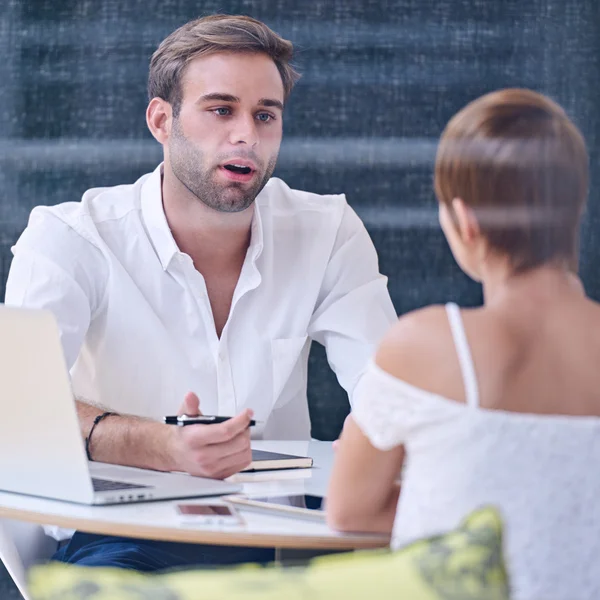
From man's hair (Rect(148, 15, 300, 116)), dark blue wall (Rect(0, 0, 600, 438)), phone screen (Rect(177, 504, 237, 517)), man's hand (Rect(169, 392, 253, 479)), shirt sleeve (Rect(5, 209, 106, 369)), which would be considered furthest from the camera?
dark blue wall (Rect(0, 0, 600, 438))

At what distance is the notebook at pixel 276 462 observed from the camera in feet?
5.26

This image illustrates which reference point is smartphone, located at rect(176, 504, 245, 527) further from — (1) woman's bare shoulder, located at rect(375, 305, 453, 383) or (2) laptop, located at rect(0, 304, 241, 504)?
(1) woman's bare shoulder, located at rect(375, 305, 453, 383)

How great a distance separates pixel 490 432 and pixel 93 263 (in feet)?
4.00

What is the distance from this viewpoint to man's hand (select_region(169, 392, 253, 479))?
1.47 metres


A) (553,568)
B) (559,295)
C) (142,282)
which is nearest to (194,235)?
(142,282)

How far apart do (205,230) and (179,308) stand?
0.61ft

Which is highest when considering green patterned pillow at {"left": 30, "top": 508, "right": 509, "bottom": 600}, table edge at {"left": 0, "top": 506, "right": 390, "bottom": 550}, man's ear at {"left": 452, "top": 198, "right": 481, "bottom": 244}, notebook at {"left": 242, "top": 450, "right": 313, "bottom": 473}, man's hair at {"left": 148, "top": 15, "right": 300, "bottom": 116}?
man's hair at {"left": 148, "top": 15, "right": 300, "bottom": 116}

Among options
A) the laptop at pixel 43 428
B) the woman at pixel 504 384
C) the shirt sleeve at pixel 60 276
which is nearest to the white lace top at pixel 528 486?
the woman at pixel 504 384

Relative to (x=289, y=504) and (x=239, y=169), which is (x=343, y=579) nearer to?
(x=289, y=504)

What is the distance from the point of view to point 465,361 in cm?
106

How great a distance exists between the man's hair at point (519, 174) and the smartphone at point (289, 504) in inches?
15.7

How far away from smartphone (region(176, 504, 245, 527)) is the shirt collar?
886 mm

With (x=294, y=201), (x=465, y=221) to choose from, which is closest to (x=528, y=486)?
(x=465, y=221)

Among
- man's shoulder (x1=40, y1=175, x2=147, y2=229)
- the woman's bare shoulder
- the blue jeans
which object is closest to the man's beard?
man's shoulder (x1=40, y1=175, x2=147, y2=229)
